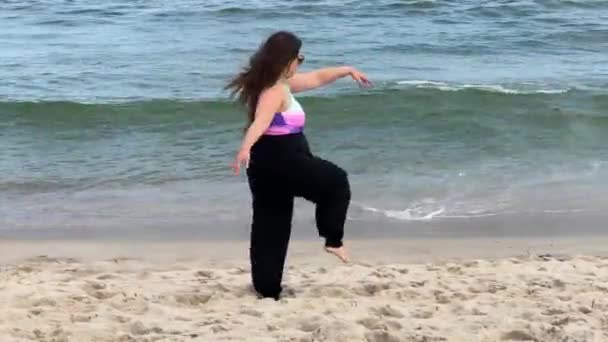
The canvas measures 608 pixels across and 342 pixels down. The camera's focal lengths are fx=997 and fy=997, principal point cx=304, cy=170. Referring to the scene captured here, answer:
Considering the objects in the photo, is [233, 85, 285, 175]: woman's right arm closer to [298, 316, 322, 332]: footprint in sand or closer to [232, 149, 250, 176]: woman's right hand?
[232, 149, 250, 176]: woman's right hand

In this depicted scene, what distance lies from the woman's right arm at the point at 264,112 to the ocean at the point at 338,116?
10.0ft

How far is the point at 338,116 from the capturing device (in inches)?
530

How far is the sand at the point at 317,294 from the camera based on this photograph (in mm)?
4812

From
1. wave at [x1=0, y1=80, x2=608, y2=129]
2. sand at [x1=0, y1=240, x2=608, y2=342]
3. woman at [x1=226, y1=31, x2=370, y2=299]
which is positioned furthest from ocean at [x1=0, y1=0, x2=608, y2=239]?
woman at [x1=226, y1=31, x2=370, y2=299]

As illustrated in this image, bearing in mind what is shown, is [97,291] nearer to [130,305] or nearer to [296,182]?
[130,305]

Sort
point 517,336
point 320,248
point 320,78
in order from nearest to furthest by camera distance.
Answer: point 517,336 → point 320,78 → point 320,248

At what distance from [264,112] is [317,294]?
1.26m

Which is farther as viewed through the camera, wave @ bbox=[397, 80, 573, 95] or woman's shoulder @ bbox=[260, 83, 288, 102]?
wave @ bbox=[397, 80, 573, 95]

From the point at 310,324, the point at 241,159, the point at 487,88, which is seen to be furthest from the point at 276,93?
the point at 487,88

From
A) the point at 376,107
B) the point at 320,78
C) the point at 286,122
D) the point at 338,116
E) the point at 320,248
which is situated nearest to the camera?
the point at 286,122

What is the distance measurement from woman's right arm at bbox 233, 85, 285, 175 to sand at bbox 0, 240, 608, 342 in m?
0.89

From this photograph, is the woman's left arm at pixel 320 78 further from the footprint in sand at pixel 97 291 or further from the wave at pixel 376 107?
the wave at pixel 376 107

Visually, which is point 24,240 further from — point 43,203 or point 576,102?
point 576,102

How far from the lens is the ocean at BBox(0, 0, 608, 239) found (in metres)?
8.50
